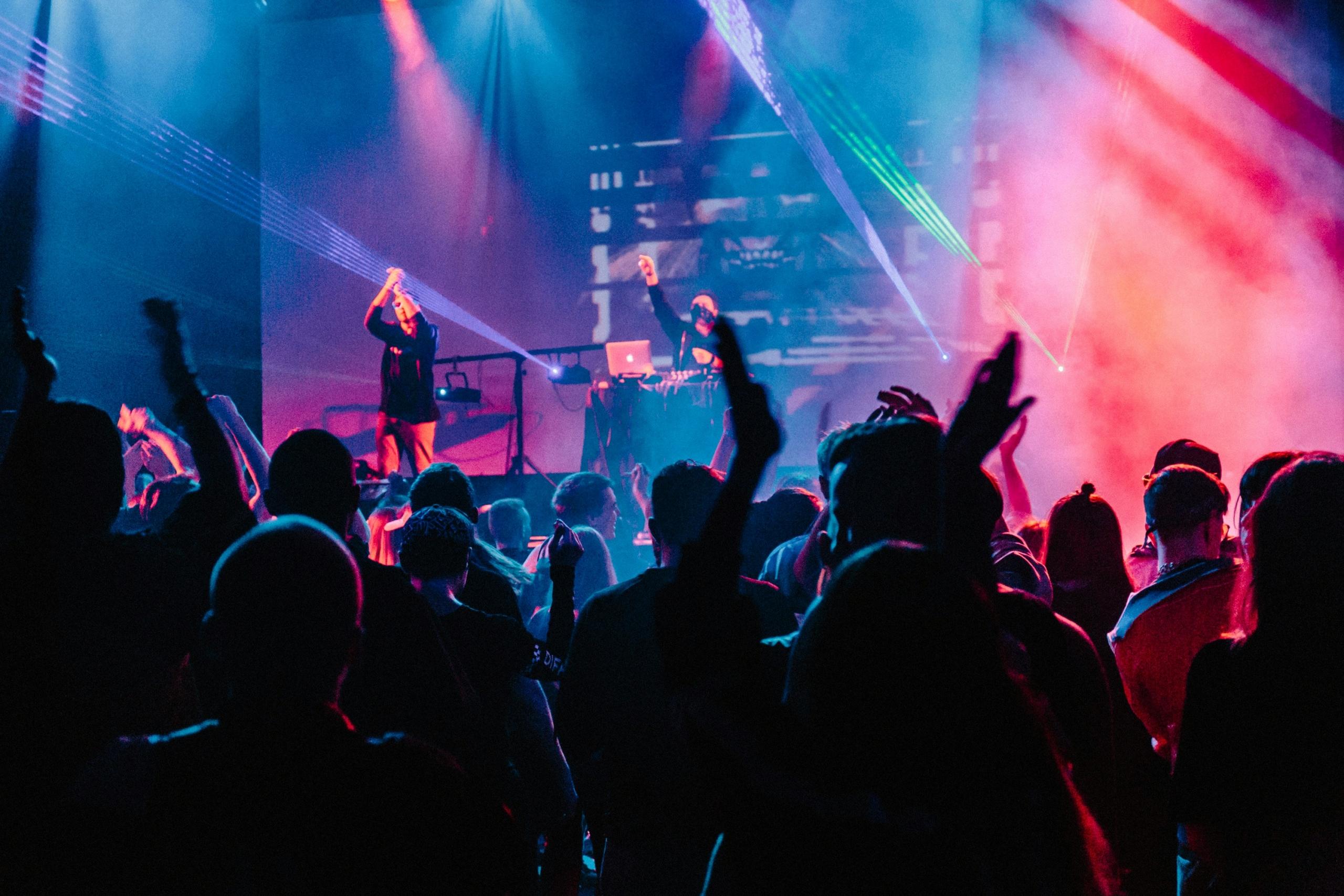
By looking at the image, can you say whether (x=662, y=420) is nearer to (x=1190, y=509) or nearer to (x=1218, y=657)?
→ (x=1190, y=509)

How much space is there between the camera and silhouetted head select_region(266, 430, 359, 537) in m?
1.81

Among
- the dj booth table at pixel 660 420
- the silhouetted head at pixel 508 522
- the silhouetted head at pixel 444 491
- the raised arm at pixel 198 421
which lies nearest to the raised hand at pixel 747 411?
the raised arm at pixel 198 421

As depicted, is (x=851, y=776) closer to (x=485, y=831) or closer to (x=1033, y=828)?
(x=1033, y=828)

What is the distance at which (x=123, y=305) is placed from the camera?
8250 millimetres

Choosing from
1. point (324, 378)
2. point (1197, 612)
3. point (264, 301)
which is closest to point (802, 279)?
point (324, 378)

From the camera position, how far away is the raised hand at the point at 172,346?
5.30 ft

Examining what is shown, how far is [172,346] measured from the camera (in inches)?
64.1

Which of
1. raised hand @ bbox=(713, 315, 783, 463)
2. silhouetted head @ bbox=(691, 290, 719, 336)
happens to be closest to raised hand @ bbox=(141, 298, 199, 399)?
raised hand @ bbox=(713, 315, 783, 463)

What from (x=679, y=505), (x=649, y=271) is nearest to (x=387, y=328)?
(x=649, y=271)

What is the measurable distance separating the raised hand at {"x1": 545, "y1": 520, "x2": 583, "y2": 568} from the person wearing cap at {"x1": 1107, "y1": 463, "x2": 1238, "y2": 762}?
127 centimetres

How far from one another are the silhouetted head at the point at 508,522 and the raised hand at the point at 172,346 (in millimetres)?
2231

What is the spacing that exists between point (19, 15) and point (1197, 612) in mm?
9638

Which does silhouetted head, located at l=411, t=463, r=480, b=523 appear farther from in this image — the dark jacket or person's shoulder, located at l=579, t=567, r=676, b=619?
the dark jacket

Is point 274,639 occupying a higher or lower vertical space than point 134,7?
lower
